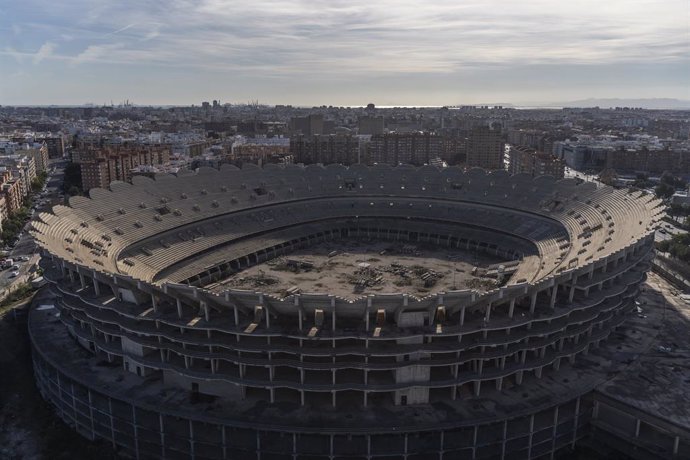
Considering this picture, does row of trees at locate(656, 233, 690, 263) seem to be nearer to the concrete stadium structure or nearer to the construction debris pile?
the concrete stadium structure

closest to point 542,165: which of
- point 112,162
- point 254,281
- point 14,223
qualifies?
point 254,281

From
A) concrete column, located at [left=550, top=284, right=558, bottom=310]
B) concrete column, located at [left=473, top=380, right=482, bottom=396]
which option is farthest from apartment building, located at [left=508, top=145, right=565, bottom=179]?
concrete column, located at [left=473, top=380, right=482, bottom=396]

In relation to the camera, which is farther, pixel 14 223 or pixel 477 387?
pixel 14 223

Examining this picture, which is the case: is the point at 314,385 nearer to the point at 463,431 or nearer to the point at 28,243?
the point at 463,431

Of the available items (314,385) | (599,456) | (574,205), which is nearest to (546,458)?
(599,456)

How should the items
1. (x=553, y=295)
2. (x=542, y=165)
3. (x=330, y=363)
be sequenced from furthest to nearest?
(x=542, y=165) → (x=553, y=295) → (x=330, y=363)

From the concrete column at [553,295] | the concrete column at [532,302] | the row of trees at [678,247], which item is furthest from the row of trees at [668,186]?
the concrete column at [532,302]

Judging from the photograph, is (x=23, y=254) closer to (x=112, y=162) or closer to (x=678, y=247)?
(x=112, y=162)
